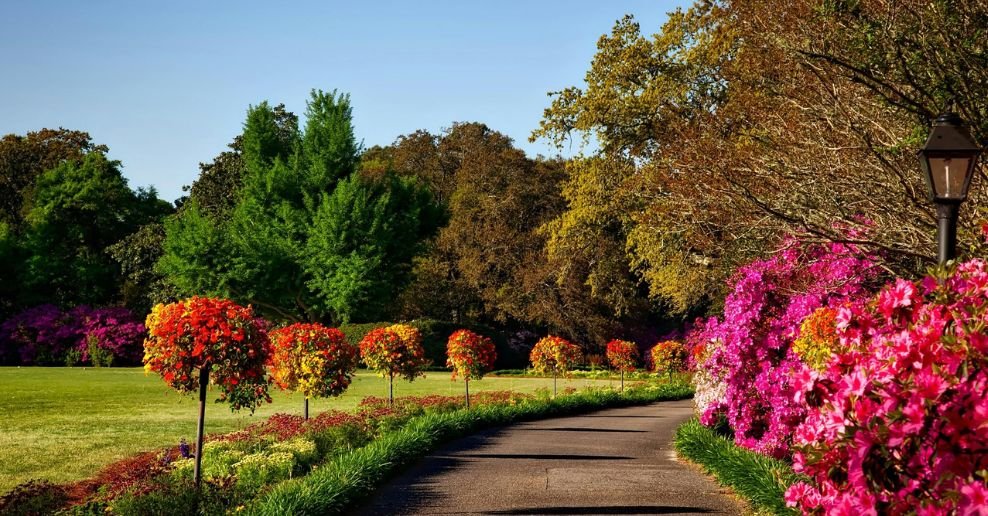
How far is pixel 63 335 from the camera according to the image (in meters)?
42.1

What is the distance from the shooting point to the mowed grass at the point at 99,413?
14.3m

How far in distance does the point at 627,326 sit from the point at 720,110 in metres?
27.4

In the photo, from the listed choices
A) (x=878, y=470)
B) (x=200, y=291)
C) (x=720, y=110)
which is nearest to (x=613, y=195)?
(x=720, y=110)

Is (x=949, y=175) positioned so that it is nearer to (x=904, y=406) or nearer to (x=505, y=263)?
(x=904, y=406)

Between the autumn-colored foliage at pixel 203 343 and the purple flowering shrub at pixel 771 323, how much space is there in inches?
256

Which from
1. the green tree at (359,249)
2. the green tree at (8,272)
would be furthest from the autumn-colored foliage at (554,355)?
the green tree at (8,272)

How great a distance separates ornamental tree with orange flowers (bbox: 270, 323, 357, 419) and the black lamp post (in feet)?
38.8

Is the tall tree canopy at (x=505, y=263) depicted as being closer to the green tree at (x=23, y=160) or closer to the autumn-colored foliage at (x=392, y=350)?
the green tree at (x=23, y=160)

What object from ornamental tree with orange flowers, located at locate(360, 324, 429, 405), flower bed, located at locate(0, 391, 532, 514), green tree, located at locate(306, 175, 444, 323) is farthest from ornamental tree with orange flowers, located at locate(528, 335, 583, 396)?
green tree, located at locate(306, 175, 444, 323)

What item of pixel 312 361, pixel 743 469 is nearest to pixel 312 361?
pixel 312 361

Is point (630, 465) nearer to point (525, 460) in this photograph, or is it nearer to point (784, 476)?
point (525, 460)

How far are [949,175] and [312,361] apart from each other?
12086 mm

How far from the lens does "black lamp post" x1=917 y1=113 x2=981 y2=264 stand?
6.51 metres

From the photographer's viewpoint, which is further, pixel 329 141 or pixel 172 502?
pixel 329 141
